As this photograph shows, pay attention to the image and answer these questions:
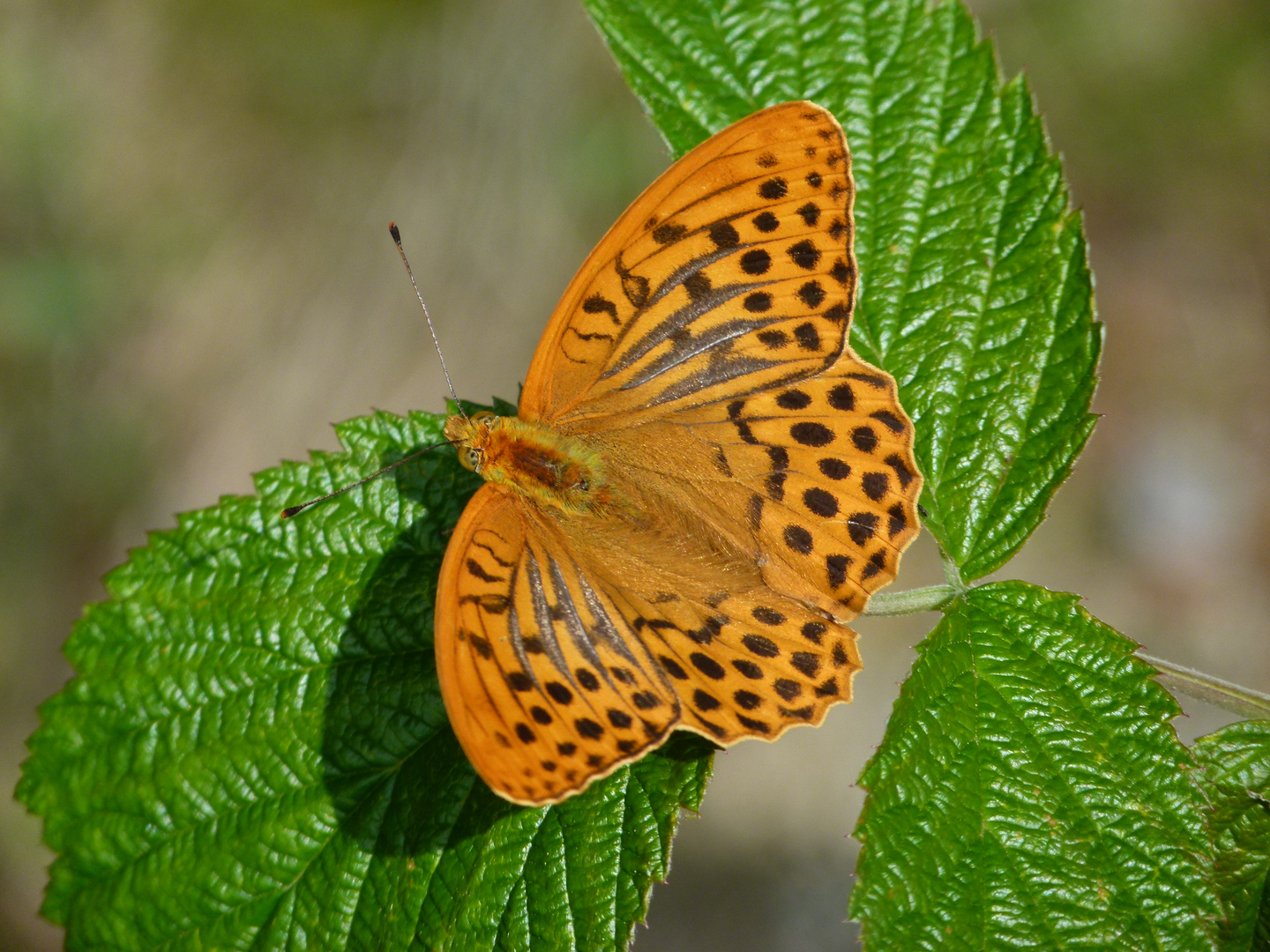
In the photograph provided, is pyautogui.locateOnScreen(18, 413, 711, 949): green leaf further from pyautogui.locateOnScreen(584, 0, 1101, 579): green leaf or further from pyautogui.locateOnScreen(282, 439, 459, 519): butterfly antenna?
pyautogui.locateOnScreen(584, 0, 1101, 579): green leaf

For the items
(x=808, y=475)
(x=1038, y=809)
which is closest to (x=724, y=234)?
(x=808, y=475)

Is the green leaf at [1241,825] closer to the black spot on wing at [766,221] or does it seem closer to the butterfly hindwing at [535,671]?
the butterfly hindwing at [535,671]

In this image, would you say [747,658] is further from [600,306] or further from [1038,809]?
[600,306]

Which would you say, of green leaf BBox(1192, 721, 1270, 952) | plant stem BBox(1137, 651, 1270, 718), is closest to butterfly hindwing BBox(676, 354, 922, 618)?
plant stem BBox(1137, 651, 1270, 718)

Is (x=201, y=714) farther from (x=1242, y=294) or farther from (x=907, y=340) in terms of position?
(x=1242, y=294)

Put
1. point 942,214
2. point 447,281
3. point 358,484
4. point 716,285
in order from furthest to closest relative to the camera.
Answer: point 447,281 → point 942,214 → point 358,484 → point 716,285

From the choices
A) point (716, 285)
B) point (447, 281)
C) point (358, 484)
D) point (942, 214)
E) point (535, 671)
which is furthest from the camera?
point (447, 281)
